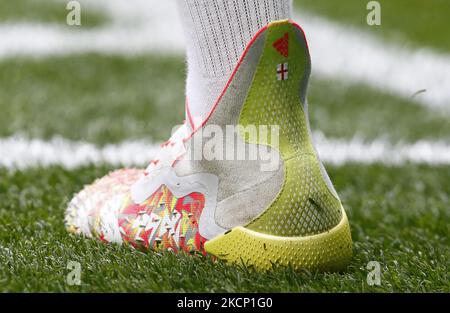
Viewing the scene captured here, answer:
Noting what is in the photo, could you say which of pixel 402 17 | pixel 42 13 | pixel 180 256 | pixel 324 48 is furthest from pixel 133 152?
pixel 402 17

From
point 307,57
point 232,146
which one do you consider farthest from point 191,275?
point 307,57

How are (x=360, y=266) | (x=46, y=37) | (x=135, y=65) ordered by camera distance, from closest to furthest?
(x=360, y=266)
(x=135, y=65)
(x=46, y=37)

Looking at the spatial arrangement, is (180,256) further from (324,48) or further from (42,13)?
(42,13)

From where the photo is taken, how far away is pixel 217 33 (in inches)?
61.9

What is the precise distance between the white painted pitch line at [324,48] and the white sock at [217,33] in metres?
2.71

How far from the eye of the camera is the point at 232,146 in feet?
5.13

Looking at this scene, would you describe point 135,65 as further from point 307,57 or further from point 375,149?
point 307,57

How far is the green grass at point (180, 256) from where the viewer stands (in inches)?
A: 57.1

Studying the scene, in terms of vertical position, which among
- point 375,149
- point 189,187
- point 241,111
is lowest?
point 375,149

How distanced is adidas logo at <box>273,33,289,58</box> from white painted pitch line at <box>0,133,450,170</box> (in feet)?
4.13

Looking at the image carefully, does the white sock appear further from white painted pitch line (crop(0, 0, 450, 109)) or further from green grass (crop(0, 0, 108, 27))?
green grass (crop(0, 0, 108, 27))

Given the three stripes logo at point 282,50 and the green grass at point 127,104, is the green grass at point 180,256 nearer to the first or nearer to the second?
the three stripes logo at point 282,50

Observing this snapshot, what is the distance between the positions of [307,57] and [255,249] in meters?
0.37

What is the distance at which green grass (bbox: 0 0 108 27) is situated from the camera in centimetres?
538
